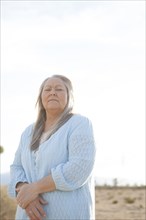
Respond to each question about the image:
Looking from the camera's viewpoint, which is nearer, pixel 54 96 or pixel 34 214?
pixel 34 214

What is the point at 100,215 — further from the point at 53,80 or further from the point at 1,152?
the point at 53,80

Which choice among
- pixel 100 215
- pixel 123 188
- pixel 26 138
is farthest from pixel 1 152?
pixel 123 188

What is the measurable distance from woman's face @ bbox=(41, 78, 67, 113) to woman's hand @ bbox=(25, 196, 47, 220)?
2.19 feet

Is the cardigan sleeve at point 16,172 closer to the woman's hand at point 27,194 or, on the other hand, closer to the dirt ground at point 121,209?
the woman's hand at point 27,194

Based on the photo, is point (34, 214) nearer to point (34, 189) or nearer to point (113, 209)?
point (34, 189)

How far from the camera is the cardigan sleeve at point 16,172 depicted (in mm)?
3900

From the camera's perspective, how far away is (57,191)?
3727mm

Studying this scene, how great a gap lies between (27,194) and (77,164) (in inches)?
16.1

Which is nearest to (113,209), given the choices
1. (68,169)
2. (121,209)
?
(121,209)

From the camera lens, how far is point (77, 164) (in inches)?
144

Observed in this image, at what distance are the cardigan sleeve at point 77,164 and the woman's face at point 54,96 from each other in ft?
0.87

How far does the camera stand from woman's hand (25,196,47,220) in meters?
3.69

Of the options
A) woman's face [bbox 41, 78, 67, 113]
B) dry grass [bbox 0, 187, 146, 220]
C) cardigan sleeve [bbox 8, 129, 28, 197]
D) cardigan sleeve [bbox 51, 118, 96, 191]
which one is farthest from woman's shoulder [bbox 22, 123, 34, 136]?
dry grass [bbox 0, 187, 146, 220]

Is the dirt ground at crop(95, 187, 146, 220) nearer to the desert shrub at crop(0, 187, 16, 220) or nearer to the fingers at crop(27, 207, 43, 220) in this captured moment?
the desert shrub at crop(0, 187, 16, 220)
